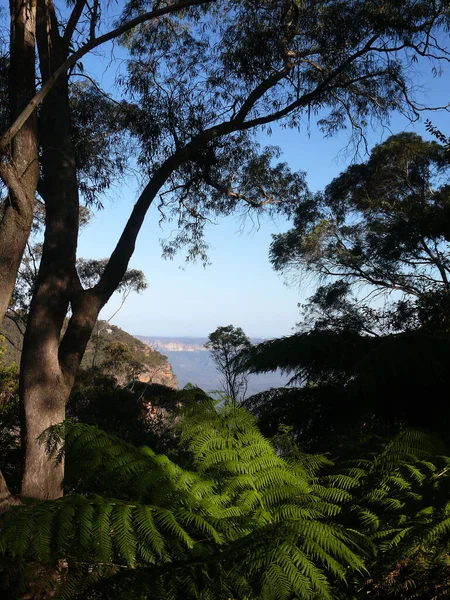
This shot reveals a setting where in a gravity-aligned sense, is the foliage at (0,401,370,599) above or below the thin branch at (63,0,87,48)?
below

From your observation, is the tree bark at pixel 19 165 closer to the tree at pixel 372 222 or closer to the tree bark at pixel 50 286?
the tree bark at pixel 50 286

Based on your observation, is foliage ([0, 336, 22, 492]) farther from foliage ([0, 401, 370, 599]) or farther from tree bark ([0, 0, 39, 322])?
foliage ([0, 401, 370, 599])

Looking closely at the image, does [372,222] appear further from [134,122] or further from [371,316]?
[134,122]

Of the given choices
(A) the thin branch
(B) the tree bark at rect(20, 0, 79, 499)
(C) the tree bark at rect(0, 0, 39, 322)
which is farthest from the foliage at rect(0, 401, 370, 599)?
(A) the thin branch

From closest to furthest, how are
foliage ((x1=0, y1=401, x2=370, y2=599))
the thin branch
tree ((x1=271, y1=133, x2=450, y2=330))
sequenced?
foliage ((x1=0, y1=401, x2=370, y2=599)) < the thin branch < tree ((x1=271, y1=133, x2=450, y2=330))

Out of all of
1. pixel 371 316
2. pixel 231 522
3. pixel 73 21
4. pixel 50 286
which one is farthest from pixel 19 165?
pixel 371 316

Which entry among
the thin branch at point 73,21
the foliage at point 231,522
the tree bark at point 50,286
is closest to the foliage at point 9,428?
the tree bark at point 50,286

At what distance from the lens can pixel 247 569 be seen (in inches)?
50.1

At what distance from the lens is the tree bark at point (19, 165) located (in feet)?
12.9

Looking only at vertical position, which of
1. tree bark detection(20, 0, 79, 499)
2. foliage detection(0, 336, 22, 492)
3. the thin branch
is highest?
the thin branch

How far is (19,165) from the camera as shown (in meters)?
4.13

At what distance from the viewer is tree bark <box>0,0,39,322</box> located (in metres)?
3.93

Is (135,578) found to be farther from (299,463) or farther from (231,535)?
(299,463)

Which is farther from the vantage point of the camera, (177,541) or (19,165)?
(19,165)
